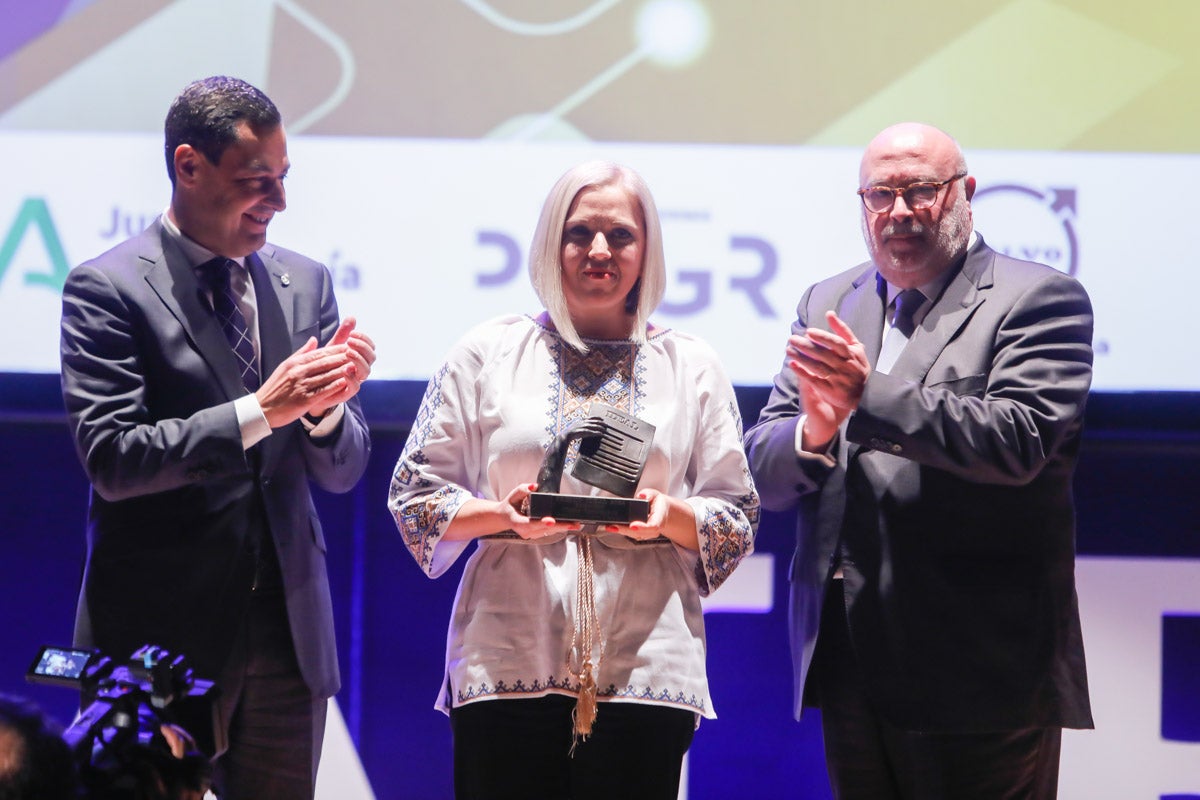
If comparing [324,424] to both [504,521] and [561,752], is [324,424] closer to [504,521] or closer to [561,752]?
[504,521]

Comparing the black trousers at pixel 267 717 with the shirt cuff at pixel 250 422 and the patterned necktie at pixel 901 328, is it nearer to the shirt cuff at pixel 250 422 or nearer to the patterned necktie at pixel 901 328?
the shirt cuff at pixel 250 422

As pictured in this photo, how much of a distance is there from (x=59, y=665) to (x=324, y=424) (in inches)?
35.8

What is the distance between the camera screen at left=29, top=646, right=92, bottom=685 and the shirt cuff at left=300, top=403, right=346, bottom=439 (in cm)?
86

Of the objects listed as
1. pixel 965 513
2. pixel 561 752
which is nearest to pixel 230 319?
pixel 561 752

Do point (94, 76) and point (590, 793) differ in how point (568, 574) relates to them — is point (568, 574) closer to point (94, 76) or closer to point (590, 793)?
point (590, 793)

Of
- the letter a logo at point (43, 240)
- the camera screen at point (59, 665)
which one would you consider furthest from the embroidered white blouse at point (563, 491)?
the letter a logo at point (43, 240)

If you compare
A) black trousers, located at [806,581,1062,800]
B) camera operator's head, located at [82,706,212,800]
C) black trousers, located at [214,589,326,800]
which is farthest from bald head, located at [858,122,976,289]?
camera operator's head, located at [82,706,212,800]

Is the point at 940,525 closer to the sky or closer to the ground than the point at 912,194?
closer to the ground

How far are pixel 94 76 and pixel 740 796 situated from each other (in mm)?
2690

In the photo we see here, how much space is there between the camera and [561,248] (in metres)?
2.44

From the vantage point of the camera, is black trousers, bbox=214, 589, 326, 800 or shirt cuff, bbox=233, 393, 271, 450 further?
black trousers, bbox=214, 589, 326, 800

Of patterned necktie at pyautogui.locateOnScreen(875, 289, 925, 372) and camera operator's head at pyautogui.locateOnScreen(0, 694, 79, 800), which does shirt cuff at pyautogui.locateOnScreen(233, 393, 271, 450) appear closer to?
camera operator's head at pyautogui.locateOnScreen(0, 694, 79, 800)

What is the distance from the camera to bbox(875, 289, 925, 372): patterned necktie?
2.64 metres

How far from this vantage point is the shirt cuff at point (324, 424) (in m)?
2.58
